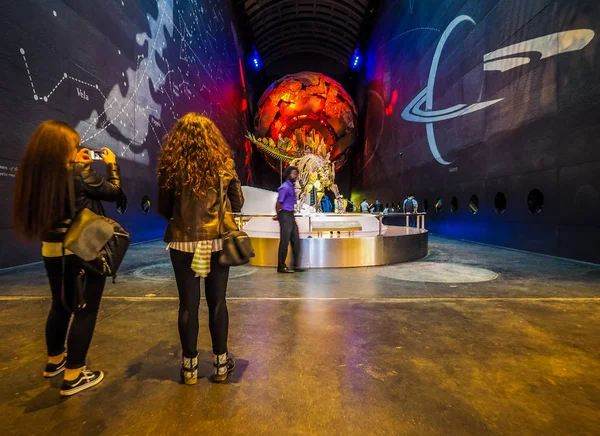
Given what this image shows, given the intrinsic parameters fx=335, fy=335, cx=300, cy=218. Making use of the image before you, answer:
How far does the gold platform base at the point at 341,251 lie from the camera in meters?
6.07

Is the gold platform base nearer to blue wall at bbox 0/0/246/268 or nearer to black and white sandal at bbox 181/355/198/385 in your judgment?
black and white sandal at bbox 181/355/198/385

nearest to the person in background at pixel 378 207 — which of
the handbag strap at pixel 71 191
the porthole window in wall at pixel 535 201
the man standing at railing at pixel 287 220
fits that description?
the porthole window in wall at pixel 535 201

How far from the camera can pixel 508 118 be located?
886 cm

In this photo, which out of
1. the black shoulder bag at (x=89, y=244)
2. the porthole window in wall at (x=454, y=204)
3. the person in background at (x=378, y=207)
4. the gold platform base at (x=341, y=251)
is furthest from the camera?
the person in background at (x=378, y=207)

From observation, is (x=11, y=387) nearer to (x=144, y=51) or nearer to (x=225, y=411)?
(x=225, y=411)

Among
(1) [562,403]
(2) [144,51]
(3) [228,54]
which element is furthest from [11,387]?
(3) [228,54]

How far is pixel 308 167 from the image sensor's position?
375 inches

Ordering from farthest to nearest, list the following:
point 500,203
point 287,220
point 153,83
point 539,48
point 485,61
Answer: point 153,83 < point 485,61 < point 500,203 < point 539,48 < point 287,220

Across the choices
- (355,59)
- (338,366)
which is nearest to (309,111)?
(355,59)

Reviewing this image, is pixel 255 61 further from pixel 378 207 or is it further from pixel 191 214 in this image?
pixel 191 214

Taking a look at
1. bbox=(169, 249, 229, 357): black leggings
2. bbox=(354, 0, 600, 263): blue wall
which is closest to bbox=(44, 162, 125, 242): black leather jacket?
bbox=(169, 249, 229, 357): black leggings

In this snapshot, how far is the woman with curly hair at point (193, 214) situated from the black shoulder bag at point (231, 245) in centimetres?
2

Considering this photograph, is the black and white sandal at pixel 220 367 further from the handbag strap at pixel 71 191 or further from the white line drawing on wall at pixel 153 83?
the white line drawing on wall at pixel 153 83

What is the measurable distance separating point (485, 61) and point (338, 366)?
1081 centimetres
